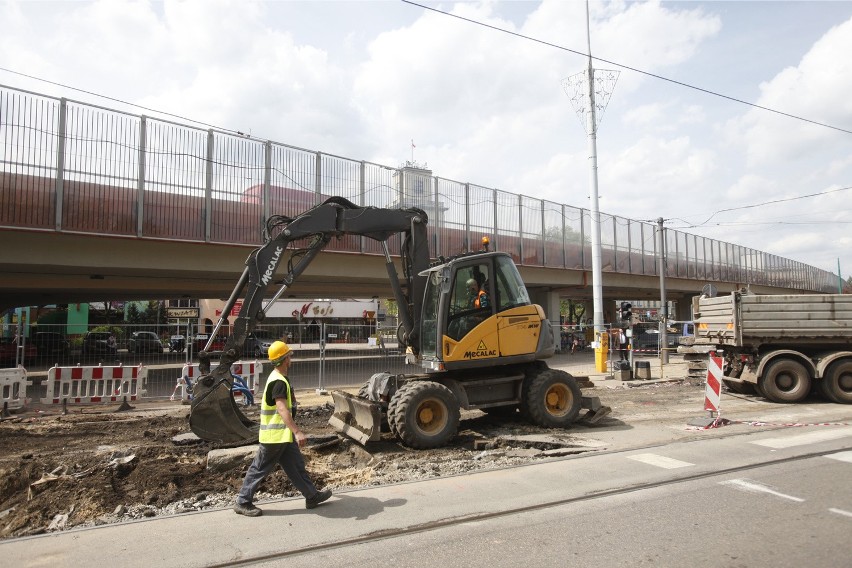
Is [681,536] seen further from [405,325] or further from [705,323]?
[705,323]

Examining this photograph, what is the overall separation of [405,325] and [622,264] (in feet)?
84.0

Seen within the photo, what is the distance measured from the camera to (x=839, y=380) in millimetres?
12250

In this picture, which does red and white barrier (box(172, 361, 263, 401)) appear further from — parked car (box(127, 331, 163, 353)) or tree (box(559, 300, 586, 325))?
tree (box(559, 300, 586, 325))

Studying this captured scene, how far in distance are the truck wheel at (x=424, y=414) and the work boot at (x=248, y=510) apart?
280 cm

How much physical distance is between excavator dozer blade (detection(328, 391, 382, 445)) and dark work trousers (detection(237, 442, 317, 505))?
2294 mm

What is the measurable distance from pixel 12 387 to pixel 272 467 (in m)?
10.3

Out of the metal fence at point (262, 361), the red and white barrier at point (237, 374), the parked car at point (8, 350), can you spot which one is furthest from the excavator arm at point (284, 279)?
the parked car at point (8, 350)

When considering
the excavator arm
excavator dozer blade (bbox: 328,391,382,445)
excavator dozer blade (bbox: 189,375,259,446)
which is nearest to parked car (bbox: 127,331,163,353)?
the excavator arm

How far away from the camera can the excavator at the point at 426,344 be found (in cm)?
785

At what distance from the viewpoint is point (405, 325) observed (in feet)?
31.7

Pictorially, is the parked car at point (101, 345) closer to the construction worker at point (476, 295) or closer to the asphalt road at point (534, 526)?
the construction worker at point (476, 295)

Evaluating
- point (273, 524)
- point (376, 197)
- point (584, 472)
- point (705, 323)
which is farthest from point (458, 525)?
point (376, 197)

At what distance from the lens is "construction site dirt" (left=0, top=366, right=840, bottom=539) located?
5773 mm

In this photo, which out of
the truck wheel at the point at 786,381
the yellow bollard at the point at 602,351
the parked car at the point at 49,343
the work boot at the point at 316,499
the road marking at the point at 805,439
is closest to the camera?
the work boot at the point at 316,499
